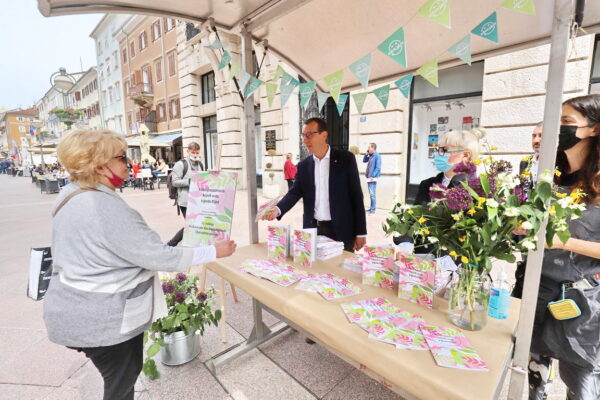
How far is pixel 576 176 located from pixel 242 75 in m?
2.19

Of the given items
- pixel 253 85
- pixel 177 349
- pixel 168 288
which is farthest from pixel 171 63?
pixel 177 349

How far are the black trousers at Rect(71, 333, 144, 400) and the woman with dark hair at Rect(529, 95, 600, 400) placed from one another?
2073mm

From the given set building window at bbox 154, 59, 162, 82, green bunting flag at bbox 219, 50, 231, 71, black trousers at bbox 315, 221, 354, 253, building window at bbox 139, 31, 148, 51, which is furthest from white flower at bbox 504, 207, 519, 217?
building window at bbox 139, 31, 148, 51

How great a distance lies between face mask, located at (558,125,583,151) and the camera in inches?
54.0

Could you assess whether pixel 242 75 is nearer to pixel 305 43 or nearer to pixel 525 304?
pixel 305 43

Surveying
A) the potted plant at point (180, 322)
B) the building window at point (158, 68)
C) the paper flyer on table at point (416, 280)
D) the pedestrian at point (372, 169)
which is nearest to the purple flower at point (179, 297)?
the potted plant at point (180, 322)

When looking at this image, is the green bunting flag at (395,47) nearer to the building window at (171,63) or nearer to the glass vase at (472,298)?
the glass vase at (472,298)

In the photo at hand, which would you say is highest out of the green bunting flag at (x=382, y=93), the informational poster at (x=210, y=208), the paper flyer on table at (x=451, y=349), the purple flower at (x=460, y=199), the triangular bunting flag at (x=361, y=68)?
the triangular bunting flag at (x=361, y=68)

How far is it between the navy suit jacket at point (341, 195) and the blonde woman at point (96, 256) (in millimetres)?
1418

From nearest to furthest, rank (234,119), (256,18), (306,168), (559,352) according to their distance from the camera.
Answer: (559,352) < (256,18) < (306,168) < (234,119)

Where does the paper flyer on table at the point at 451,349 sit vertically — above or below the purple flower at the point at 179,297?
above

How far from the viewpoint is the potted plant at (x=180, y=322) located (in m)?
2.21

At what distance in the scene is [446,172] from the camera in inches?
95.0

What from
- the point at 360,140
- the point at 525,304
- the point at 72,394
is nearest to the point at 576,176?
the point at 525,304
